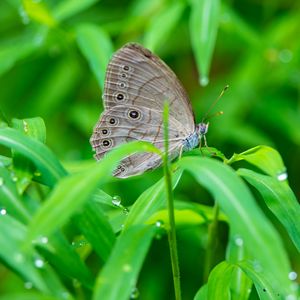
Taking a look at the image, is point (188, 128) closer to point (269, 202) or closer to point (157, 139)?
point (157, 139)

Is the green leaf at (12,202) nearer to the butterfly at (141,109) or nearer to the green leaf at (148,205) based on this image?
the green leaf at (148,205)

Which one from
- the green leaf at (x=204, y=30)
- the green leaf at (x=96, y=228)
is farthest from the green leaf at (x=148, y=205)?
the green leaf at (x=204, y=30)

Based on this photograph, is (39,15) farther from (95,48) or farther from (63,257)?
(63,257)

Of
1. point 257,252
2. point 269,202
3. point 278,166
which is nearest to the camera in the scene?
point 257,252

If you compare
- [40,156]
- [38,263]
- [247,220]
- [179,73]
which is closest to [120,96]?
[40,156]

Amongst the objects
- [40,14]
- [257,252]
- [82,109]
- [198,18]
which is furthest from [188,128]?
[82,109]

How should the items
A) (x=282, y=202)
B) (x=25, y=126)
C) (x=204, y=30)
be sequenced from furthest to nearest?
(x=204, y=30), (x=25, y=126), (x=282, y=202)

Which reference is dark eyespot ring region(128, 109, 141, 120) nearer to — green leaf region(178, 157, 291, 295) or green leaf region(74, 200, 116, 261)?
green leaf region(74, 200, 116, 261)
